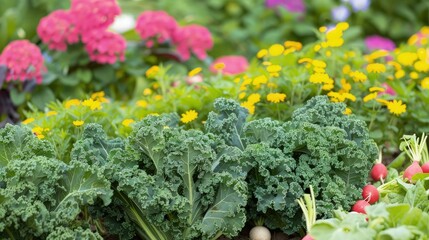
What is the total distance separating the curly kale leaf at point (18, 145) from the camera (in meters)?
2.89

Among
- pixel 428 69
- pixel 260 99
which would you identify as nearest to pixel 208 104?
pixel 260 99

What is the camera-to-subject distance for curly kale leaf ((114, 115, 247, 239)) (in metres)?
2.82

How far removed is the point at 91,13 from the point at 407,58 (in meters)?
2.11

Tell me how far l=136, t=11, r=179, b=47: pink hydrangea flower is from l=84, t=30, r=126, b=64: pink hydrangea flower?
1.06ft

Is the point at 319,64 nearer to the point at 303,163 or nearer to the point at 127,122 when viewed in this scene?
the point at 303,163

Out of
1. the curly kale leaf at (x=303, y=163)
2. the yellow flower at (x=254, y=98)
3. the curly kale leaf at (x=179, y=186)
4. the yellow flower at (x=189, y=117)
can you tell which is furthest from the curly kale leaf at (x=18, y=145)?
the yellow flower at (x=254, y=98)

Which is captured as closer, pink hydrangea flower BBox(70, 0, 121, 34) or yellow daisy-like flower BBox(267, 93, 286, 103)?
yellow daisy-like flower BBox(267, 93, 286, 103)

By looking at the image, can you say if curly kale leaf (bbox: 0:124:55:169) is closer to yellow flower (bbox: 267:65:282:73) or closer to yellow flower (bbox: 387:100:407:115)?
yellow flower (bbox: 267:65:282:73)

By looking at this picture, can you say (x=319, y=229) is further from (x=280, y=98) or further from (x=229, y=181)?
(x=280, y=98)

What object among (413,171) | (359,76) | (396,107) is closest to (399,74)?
(359,76)

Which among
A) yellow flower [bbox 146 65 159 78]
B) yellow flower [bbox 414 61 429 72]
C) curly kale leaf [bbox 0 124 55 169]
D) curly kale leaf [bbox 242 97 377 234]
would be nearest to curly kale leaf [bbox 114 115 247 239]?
curly kale leaf [bbox 242 97 377 234]

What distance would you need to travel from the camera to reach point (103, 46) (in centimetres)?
484

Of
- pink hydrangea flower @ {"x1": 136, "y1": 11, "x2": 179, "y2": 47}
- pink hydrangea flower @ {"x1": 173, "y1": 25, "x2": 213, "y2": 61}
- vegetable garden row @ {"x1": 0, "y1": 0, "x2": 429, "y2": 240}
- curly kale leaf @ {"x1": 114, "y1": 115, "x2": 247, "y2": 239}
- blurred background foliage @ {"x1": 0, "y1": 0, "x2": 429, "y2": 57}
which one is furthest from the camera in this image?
blurred background foliage @ {"x1": 0, "y1": 0, "x2": 429, "y2": 57}

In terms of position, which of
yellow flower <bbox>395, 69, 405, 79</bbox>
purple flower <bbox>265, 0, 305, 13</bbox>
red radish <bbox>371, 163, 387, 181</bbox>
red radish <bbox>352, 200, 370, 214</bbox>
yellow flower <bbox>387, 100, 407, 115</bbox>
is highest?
yellow flower <bbox>387, 100, 407, 115</bbox>
